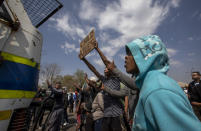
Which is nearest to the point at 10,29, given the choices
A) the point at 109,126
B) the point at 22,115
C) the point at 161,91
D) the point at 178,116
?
the point at 22,115

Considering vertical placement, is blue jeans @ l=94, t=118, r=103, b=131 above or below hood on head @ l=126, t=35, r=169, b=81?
below

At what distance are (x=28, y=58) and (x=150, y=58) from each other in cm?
166

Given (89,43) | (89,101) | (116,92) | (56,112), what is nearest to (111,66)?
(116,92)

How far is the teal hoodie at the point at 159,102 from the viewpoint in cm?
54

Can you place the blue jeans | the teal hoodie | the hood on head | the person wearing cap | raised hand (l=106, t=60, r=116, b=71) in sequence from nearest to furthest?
the teal hoodie < the hood on head < raised hand (l=106, t=60, r=116, b=71) < the blue jeans < the person wearing cap

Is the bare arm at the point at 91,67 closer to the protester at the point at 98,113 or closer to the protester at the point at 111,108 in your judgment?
the protester at the point at 111,108

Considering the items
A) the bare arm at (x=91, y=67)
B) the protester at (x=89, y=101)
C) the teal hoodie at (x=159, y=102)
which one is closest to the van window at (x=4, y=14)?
the teal hoodie at (x=159, y=102)

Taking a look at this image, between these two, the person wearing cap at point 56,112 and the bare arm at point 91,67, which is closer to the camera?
the bare arm at point 91,67

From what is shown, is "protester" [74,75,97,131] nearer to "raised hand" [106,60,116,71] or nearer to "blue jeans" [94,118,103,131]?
"blue jeans" [94,118,103,131]

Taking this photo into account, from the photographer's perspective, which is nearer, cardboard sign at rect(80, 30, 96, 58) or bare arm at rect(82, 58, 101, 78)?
cardboard sign at rect(80, 30, 96, 58)

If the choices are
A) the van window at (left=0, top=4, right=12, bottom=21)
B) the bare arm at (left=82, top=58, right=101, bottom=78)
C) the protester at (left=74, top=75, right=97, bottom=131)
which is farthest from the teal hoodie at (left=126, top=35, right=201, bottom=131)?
the protester at (left=74, top=75, right=97, bottom=131)

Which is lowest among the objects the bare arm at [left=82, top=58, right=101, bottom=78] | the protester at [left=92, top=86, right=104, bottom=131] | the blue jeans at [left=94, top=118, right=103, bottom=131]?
the blue jeans at [left=94, top=118, right=103, bottom=131]

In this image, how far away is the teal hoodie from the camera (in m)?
0.54

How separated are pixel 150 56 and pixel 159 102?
399mm
